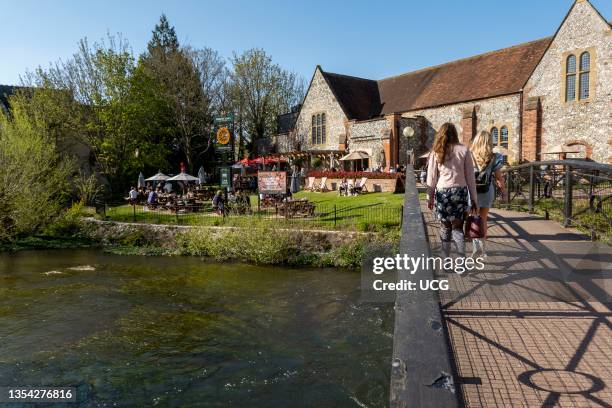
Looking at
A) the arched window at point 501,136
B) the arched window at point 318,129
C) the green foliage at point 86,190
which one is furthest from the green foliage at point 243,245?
the arched window at point 318,129

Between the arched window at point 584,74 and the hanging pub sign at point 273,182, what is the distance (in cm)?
1752

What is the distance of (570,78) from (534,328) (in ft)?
88.0

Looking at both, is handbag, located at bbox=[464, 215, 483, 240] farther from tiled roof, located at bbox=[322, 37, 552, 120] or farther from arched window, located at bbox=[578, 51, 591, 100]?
tiled roof, located at bbox=[322, 37, 552, 120]

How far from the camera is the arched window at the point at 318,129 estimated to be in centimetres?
3947

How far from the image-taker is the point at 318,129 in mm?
40062

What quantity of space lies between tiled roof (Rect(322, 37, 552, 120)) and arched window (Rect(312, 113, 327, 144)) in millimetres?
2669

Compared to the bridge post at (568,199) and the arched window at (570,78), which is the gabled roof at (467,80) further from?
the bridge post at (568,199)

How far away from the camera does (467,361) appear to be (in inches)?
116

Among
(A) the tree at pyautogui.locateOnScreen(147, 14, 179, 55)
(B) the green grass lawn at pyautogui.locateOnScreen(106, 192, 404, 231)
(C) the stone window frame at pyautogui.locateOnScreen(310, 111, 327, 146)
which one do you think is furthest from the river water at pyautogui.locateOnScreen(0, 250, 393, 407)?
(A) the tree at pyautogui.locateOnScreen(147, 14, 179, 55)

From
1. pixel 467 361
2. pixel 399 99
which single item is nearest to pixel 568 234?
pixel 467 361

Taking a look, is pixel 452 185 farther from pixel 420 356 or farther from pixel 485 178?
pixel 420 356

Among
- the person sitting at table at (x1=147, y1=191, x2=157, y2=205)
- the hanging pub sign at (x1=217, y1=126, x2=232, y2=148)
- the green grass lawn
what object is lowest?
the green grass lawn

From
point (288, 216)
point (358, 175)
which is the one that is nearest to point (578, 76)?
point (358, 175)

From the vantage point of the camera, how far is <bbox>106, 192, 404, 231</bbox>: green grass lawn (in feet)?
60.0
